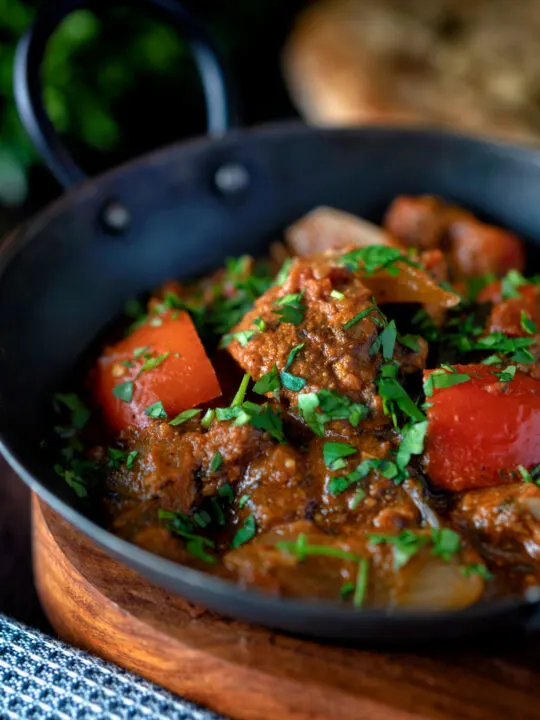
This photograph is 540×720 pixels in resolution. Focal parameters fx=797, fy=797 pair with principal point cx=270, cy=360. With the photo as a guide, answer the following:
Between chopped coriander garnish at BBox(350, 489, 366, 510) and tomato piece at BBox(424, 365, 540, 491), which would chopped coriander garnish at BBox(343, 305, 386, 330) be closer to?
tomato piece at BBox(424, 365, 540, 491)

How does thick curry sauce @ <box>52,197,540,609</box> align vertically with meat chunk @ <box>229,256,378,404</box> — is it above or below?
below

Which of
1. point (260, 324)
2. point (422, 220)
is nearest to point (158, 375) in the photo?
point (260, 324)

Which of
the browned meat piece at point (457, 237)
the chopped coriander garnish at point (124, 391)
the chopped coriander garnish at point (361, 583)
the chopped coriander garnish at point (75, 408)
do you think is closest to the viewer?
the chopped coriander garnish at point (361, 583)

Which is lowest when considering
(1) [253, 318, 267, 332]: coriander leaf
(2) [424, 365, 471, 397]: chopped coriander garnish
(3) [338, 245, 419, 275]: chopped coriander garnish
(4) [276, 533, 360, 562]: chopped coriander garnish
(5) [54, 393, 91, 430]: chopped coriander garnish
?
(4) [276, 533, 360, 562]: chopped coriander garnish

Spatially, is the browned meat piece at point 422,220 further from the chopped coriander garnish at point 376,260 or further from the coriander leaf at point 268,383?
the coriander leaf at point 268,383

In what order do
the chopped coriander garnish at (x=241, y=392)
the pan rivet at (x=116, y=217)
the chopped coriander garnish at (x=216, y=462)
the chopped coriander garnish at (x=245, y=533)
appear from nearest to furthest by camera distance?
1. the chopped coriander garnish at (x=245, y=533)
2. the chopped coriander garnish at (x=216, y=462)
3. the chopped coriander garnish at (x=241, y=392)
4. the pan rivet at (x=116, y=217)

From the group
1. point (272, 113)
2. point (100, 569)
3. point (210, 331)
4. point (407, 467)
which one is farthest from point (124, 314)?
point (272, 113)

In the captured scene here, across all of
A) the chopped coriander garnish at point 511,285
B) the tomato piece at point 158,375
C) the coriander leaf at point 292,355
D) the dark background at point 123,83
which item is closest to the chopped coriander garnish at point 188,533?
the tomato piece at point 158,375

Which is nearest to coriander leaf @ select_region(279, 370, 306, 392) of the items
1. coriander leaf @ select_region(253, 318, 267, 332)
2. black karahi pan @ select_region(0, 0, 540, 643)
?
coriander leaf @ select_region(253, 318, 267, 332)
